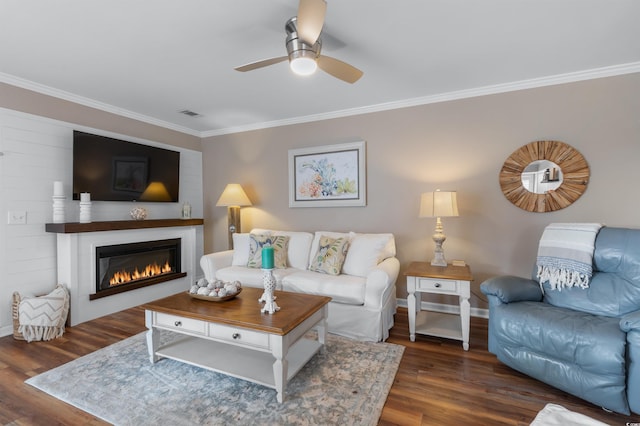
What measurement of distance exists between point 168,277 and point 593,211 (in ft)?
16.2

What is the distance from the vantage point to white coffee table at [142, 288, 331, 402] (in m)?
1.83

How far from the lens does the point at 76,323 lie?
3068mm

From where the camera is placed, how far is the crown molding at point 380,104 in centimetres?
275

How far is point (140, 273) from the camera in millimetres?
3828

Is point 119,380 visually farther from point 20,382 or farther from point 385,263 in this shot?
point 385,263

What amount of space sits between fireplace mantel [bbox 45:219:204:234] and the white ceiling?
1.40 m

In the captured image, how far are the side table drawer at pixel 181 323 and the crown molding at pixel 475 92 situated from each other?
9.49ft

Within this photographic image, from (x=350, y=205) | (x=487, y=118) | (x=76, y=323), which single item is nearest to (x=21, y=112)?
(x=76, y=323)

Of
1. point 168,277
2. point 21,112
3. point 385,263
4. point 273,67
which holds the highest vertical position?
point 273,67

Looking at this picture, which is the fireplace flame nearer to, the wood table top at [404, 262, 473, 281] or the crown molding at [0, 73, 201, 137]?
the crown molding at [0, 73, 201, 137]

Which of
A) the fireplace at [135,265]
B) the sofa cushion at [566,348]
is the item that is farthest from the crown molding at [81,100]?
the sofa cushion at [566,348]

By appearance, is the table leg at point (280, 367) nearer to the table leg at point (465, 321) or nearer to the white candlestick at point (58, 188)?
the table leg at point (465, 321)

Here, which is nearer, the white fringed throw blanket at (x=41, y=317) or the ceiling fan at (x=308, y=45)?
the ceiling fan at (x=308, y=45)

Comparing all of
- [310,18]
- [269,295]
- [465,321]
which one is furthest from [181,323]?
[465,321]
